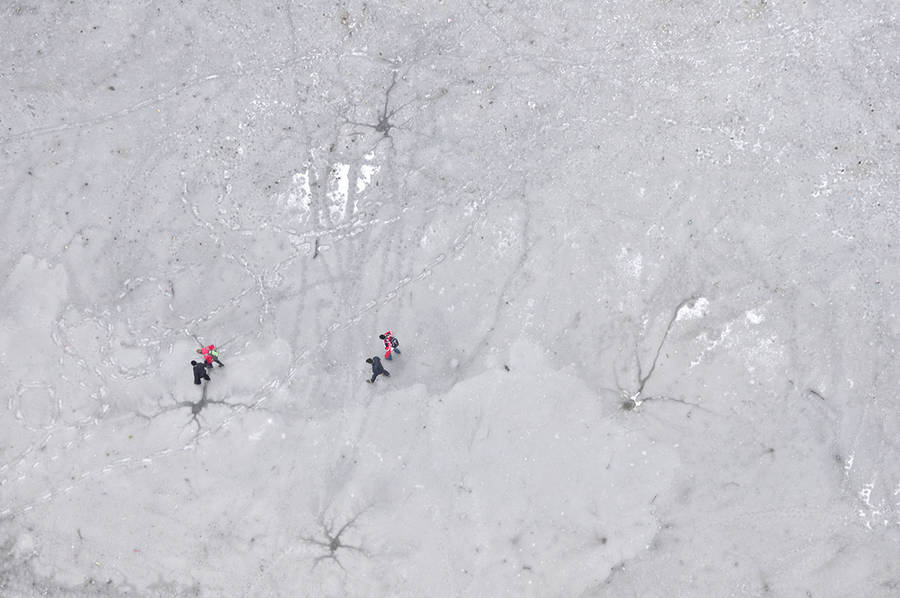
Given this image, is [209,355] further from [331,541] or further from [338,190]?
[331,541]

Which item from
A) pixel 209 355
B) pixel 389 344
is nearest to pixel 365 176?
pixel 389 344

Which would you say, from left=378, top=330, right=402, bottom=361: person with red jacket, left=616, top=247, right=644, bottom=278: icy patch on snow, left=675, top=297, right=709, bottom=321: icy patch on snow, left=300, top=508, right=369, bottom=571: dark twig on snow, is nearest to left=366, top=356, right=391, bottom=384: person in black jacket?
left=378, top=330, right=402, bottom=361: person with red jacket

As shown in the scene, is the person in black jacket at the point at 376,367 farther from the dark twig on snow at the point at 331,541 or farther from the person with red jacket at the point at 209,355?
the person with red jacket at the point at 209,355

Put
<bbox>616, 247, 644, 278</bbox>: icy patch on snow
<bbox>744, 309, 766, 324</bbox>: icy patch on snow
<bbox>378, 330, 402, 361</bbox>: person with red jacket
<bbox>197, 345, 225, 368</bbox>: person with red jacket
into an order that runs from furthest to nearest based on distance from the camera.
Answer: <bbox>616, 247, 644, 278</bbox>: icy patch on snow → <bbox>744, 309, 766, 324</bbox>: icy patch on snow → <bbox>197, 345, 225, 368</bbox>: person with red jacket → <bbox>378, 330, 402, 361</bbox>: person with red jacket

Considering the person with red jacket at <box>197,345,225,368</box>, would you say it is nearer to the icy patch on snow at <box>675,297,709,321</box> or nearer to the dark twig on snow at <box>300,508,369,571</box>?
the dark twig on snow at <box>300,508,369,571</box>

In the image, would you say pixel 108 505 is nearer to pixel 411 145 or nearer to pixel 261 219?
pixel 261 219

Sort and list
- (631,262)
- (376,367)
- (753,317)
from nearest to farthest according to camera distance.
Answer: (376,367), (753,317), (631,262)
